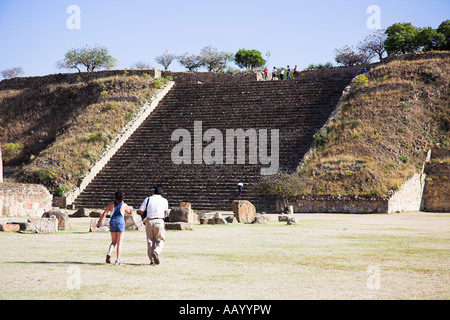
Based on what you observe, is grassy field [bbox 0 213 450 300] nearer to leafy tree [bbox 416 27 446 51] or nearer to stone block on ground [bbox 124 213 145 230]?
stone block on ground [bbox 124 213 145 230]

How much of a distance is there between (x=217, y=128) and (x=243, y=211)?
619 inches

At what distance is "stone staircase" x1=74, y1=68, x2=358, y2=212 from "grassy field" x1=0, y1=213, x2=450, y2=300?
15164 millimetres

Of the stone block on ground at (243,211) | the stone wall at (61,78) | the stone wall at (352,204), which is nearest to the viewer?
the stone block on ground at (243,211)

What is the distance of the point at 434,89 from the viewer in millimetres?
38375

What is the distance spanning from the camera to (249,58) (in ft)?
261

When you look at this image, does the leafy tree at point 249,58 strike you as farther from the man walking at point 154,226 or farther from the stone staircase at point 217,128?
the man walking at point 154,226

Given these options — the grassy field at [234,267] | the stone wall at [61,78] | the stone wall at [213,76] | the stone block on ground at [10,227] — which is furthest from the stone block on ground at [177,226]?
the stone wall at [61,78]

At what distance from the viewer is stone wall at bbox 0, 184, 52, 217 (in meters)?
24.5

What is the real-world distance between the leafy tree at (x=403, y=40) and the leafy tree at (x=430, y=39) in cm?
49

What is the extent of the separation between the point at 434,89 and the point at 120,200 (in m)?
31.9

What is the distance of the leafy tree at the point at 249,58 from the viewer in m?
79.4

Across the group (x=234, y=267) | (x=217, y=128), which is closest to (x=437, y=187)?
(x=217, y=128)
